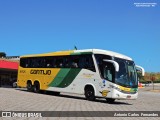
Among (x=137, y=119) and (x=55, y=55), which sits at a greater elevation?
(x=55, y=55)

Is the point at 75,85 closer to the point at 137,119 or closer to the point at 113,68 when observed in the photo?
the point at 113,68

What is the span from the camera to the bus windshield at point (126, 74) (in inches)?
873

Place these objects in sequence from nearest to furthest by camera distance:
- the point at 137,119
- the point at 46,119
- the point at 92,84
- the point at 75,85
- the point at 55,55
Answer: the point at 46,119 → the point at 137,119 → the point at 92,84 → the point at 75,85 → the point at 55,55

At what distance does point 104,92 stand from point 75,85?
322 cm

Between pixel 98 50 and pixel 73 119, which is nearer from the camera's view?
pixel 73 119

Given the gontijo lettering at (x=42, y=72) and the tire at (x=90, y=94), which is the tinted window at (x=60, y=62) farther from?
the tire at (x=90, y=94)

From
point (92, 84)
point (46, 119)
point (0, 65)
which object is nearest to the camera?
point (46, 119)

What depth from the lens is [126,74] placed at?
22594 mm

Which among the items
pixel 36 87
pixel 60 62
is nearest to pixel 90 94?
pixel 60 62

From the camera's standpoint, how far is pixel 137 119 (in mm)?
12828

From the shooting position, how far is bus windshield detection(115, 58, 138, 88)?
2217 cm

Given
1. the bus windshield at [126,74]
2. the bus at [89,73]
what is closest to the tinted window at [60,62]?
the bus at [89,73]

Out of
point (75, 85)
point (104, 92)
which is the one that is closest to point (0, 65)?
point (75, 85)

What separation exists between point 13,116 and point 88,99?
12200mm
